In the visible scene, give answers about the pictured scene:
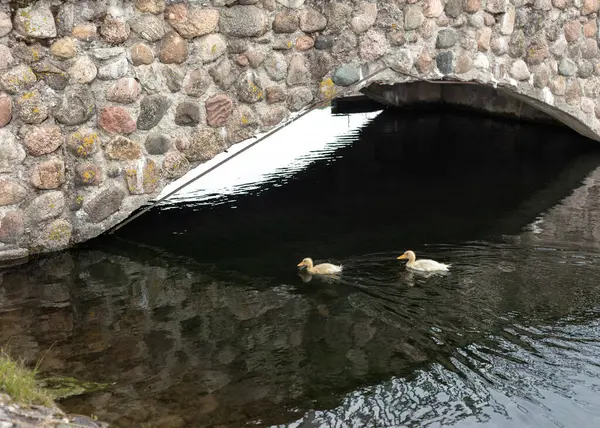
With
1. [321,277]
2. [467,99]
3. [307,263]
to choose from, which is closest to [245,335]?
[321,277]

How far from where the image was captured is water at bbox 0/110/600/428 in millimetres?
4824

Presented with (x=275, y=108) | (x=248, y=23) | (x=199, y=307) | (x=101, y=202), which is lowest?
(x=199, y=307)

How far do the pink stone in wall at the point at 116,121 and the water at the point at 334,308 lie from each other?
127 centimetres

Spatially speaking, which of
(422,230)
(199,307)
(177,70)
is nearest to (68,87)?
(177,70)

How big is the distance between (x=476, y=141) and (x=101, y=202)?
7857 mm

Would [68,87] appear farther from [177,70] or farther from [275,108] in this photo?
[275,108]

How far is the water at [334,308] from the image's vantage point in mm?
4824

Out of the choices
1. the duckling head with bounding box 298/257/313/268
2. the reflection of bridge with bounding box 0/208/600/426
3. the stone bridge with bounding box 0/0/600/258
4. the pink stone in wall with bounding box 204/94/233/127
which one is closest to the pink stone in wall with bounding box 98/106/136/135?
the stone bridge with bounding box 0/0/600/258

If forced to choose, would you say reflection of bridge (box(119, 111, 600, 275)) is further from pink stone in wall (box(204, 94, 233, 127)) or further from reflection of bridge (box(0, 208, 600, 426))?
pink stone in wall (box(204, 94, 233, 127))

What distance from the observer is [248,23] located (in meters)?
7.65

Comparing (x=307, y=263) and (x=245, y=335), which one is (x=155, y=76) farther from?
(x=245, y=335)

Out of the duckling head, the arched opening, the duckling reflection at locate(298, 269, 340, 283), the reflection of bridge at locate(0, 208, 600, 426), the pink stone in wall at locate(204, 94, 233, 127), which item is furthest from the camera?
the arched opening

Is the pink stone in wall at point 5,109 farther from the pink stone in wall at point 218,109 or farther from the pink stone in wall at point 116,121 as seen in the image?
the pink stone in wall at point 218,109

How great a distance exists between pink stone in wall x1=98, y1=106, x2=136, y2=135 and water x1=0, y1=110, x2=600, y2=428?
1.27 metres
